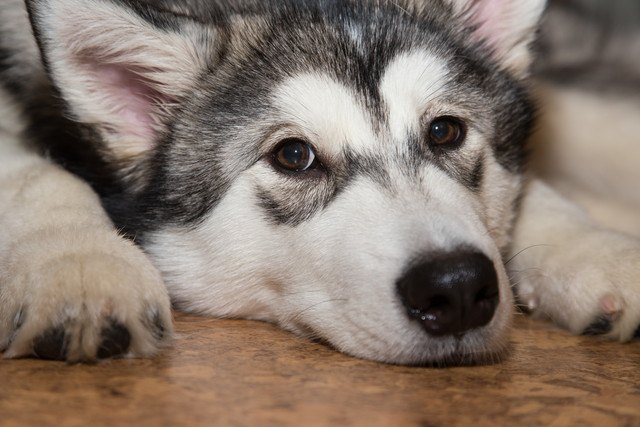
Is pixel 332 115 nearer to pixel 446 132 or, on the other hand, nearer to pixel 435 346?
pixel 446 132

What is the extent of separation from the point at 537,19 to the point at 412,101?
89 cm

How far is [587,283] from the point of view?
2.75 meters

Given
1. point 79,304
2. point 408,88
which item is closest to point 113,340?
point 79,304

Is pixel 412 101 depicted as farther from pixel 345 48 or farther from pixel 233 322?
pixel 233 322

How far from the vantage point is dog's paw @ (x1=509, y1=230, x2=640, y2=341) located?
269 centimetres

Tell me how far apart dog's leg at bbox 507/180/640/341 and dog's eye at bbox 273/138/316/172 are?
34.2 inches

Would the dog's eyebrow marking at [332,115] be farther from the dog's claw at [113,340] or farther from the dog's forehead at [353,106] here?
the dog's claw at [113,340]

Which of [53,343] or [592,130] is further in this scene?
[592,130]

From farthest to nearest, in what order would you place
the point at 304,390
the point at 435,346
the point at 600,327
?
1. the point at 600,327
2. the point at 435,346
3. the point at 304,390

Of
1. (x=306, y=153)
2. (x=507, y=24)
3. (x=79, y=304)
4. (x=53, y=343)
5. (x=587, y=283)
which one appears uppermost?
(x=507, y=24)

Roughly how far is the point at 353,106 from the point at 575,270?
91 cm

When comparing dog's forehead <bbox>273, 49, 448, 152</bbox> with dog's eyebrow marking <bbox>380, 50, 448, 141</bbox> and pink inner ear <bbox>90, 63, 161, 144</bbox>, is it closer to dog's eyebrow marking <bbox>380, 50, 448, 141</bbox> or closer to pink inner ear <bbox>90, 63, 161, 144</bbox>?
dog's eyebrow marking <bbox>380, 50, 448, 141</bbox>

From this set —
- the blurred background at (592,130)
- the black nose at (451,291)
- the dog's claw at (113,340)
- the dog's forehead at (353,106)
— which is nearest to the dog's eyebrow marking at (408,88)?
the dog's forehead at (353,106)

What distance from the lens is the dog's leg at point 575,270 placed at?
269cm
